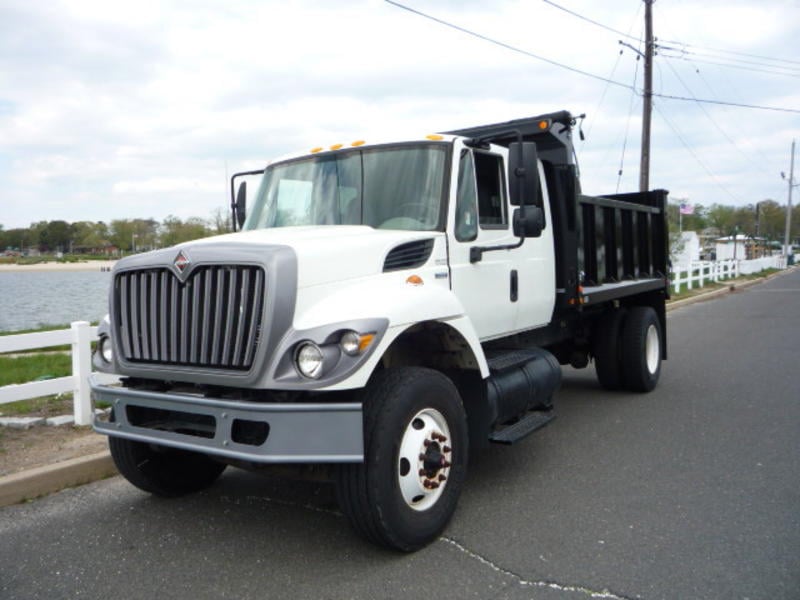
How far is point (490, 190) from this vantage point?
5.26m

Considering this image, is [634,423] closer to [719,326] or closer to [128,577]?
[128,577]

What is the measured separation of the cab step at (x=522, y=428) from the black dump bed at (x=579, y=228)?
50.2 inches

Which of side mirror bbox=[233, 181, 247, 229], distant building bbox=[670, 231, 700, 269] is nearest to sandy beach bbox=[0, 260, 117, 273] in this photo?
distant building bbox=[670, 231, 700, 269]

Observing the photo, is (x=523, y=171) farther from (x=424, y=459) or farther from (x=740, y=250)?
(x=740, y=250)

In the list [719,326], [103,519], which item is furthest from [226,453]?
[719,326]

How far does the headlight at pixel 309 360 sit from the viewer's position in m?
3.53

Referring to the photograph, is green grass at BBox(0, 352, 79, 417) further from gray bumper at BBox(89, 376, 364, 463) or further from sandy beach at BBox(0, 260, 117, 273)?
sandy beach at BBox(0, 260, 117, 273)

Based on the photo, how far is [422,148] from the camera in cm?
488

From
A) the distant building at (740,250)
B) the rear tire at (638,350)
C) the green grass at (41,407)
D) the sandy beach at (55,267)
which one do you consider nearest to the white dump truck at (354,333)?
the rear tire at (638,350)

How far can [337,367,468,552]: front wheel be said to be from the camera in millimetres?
3678

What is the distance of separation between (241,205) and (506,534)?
358 centimetres

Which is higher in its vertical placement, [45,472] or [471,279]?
[471,279]

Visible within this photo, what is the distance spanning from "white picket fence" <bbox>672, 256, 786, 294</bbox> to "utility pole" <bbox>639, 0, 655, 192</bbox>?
12.5ft

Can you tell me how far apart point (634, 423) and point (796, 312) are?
45.8ft
